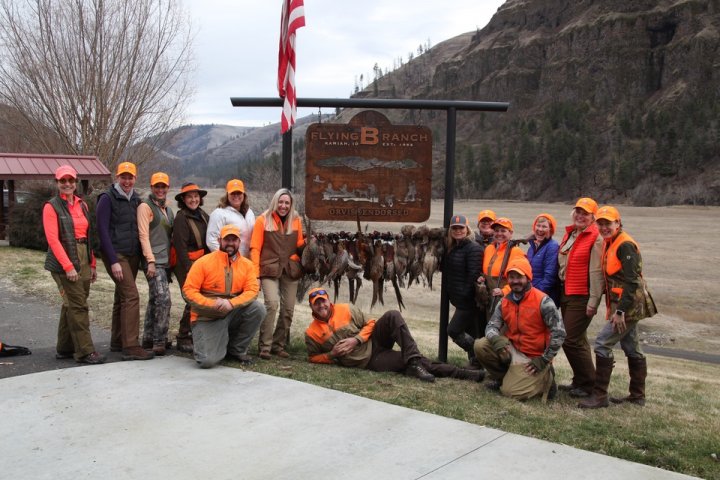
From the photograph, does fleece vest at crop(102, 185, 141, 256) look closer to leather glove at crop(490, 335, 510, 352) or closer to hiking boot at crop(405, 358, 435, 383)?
hiking boot at crop(405, 358, 435, 383)

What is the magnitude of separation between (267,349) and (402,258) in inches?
72.5

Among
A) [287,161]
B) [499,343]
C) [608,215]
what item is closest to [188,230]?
[287,161]

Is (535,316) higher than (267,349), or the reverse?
(535,316)


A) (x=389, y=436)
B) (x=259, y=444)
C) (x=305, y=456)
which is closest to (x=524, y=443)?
(x=389, y=436)

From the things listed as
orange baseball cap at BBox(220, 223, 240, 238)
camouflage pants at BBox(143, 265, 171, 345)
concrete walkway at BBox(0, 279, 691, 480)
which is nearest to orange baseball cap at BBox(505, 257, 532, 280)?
concrete walkway at BBox(0, 279, 691, 480)

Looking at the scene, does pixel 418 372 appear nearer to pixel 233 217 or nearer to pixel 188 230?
pixel 233 217

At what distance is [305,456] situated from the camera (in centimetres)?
430

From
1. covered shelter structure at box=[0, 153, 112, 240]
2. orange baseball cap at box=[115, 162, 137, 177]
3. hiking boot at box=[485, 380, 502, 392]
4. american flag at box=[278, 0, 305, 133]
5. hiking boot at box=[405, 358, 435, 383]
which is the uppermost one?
american flag at box=[278, 0, 305, 133]

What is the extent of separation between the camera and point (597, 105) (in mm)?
108500

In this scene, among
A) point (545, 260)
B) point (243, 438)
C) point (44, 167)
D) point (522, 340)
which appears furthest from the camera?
point (44, 167)

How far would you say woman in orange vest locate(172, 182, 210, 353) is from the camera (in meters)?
6.91

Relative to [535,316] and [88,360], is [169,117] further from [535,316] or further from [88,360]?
[535,316]

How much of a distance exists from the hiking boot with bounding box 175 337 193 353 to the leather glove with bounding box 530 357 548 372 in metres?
3.68

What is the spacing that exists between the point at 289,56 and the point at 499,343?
4.05 meters
